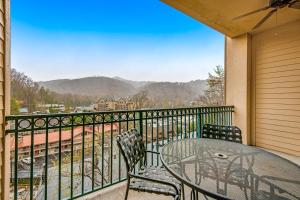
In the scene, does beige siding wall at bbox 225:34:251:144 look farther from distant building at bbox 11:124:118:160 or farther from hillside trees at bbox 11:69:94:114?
hillside trees at bbox 11:69:94:114

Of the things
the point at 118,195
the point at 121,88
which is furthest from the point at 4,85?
the point at 121,88

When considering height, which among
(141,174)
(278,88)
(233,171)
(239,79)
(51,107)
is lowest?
(141,174)

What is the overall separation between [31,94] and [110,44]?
492 cm

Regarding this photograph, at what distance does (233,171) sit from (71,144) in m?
1.66

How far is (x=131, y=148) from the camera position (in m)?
1.77

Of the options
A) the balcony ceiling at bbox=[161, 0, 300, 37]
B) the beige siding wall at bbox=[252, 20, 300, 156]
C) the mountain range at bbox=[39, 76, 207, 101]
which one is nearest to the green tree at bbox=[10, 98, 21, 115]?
the mountain range at bbox=[39, 76, 207, 101]

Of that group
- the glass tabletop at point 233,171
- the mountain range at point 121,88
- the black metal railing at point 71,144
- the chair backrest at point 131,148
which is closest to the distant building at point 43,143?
the black metal railing at point 71,144

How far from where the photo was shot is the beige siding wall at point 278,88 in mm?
3617

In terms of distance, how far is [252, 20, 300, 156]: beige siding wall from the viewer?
142 inches

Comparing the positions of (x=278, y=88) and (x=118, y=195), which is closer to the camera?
(x=118, y=195)

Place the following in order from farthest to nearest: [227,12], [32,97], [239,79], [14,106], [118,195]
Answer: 1. [239,79]
2. [227,12]
3. [32,97]
4. [118,195]
5. [14,106]

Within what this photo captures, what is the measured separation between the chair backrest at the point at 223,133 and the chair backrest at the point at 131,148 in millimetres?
997

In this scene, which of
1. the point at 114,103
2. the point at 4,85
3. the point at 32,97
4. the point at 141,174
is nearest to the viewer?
the point at 4,85

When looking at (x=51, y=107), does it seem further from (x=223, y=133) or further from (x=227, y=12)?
(x=227, y=12)
